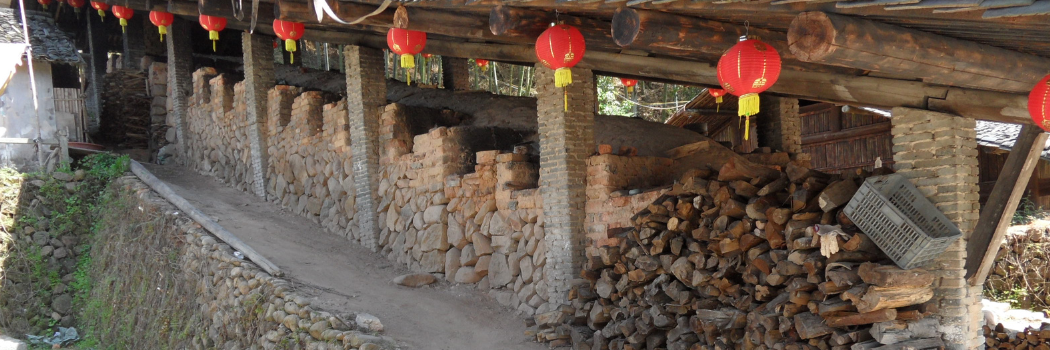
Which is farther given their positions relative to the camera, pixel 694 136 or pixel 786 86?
pixel 694 136

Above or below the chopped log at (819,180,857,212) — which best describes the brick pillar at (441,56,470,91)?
above

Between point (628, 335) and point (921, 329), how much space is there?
2.68m

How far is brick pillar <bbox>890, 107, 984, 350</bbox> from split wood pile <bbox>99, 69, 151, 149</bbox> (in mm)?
16743

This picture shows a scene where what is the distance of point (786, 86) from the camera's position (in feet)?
25.5

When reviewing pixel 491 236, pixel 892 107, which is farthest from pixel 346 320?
pixel 892 107

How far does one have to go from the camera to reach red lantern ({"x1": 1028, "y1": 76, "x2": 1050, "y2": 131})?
17.7 ft

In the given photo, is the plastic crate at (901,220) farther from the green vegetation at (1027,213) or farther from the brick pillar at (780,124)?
the green vegetation at (1027,213)

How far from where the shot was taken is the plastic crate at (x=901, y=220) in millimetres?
5758

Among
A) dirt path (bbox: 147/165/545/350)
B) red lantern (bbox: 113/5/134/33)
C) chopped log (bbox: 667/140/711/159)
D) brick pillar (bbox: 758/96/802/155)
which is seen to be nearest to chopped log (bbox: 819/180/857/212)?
chopped log (bbox: 667/140/711/159)

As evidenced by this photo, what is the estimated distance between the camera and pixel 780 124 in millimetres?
11195

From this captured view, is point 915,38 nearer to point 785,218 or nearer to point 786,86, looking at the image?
point 785,218

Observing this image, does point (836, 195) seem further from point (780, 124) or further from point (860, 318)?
point (780, 124)

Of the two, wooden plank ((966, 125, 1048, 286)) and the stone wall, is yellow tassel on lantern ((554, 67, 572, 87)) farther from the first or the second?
the stone wall

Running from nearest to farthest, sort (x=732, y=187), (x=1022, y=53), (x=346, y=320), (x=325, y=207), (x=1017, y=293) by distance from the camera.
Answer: (x=1022, y=53)
(x=732, y=187)
(x=346, y=320)
(x=1017, y=293)
(x=325, y=207)
